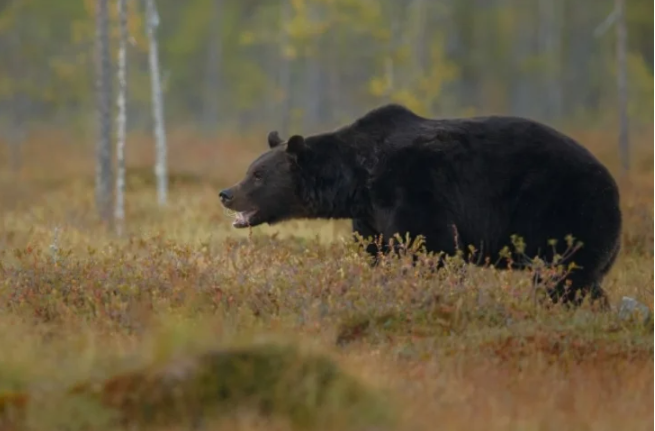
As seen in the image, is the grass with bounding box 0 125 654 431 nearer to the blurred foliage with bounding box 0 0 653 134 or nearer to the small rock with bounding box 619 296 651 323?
the small rock with bounding box 619 296 651 323

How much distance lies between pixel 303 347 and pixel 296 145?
3881mm

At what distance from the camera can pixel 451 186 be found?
8766mm

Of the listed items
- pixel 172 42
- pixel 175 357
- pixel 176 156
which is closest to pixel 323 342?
pixel 175 357

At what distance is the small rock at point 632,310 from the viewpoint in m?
7.51

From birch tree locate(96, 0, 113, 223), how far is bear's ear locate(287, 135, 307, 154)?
321 inches

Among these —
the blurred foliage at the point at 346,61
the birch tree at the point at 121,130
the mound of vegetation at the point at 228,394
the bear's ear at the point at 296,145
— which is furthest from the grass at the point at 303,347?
the blurred foliage at the point at 346,61

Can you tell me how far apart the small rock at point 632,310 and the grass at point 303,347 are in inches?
4.0

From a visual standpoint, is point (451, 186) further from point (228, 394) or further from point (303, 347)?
point (228, 394)

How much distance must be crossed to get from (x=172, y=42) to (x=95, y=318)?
39.8 metres

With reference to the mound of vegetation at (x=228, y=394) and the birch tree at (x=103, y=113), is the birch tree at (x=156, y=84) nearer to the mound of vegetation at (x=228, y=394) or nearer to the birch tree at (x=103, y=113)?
the birch tree at (x=103, y=113)

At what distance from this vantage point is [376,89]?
26859mm

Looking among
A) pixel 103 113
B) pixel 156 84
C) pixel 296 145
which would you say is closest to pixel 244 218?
pixel 296 145

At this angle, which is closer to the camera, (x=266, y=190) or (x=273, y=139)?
(x=266, y=190)

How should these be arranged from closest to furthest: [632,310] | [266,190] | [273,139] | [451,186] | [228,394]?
[228,394]
[632,310]
[451,186]
[266,190]
[273,139]
